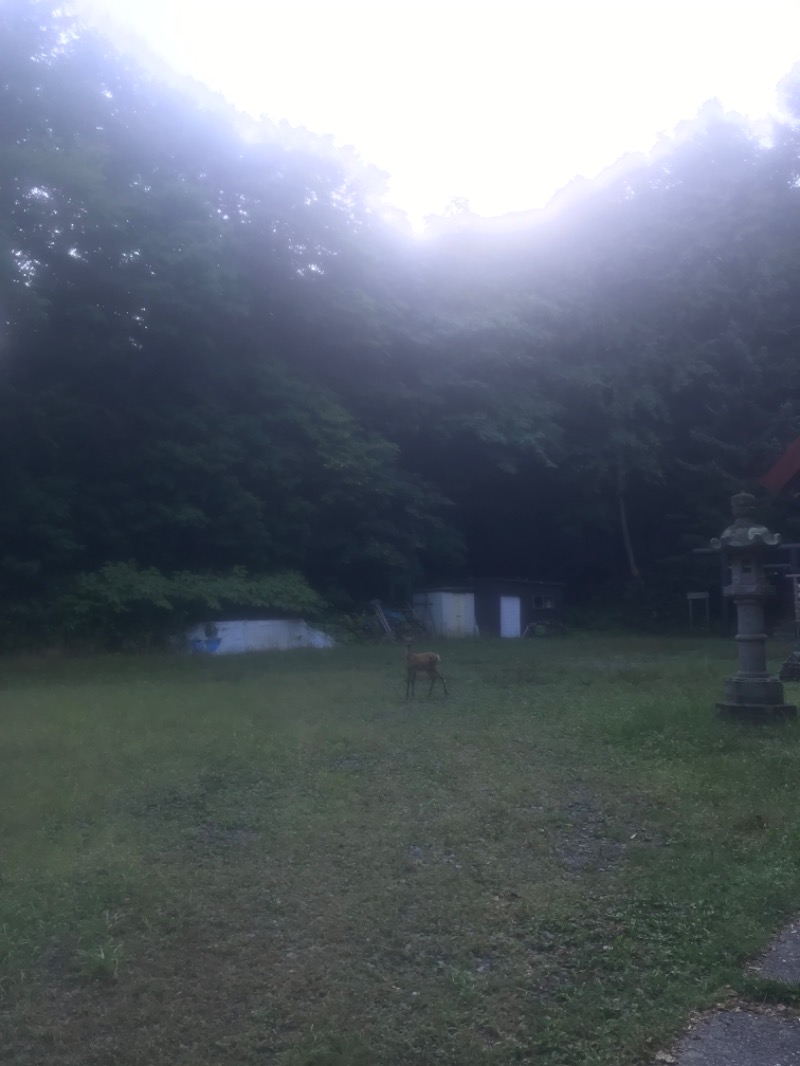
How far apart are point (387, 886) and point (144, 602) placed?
19.2 m

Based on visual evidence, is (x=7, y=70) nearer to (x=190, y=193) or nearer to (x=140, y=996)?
(x=190, y=193)

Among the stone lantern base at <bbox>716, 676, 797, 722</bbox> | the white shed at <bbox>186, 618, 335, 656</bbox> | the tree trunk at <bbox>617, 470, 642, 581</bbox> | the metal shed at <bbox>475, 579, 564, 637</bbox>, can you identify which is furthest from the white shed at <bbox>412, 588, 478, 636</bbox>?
the stone lantern base at <bbox>716, 676, 797, 722</bbox>

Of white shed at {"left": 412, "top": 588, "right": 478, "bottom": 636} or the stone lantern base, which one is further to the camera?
white shed at {"left": 412, "top": 588, "right": 478, "bottom": 636}

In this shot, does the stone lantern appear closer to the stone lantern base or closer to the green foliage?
the stone lantern base

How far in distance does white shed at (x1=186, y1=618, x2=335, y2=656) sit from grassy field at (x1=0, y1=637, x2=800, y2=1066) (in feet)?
43.1

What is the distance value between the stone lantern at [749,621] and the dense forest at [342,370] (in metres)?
15.4

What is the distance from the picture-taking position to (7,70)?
25.0 metres

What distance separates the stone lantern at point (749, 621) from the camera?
11531mm

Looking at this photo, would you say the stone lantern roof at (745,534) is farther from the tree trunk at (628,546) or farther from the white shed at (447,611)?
the tree trunk at (628,546)

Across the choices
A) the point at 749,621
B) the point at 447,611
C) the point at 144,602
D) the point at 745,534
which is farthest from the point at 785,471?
the point at 447,611

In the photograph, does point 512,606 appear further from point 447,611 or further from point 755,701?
point 755,701

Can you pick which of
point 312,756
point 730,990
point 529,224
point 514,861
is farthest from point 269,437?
point 730,990

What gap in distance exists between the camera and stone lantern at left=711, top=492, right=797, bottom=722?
11531mm

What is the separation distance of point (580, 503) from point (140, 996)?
35.0 meters
